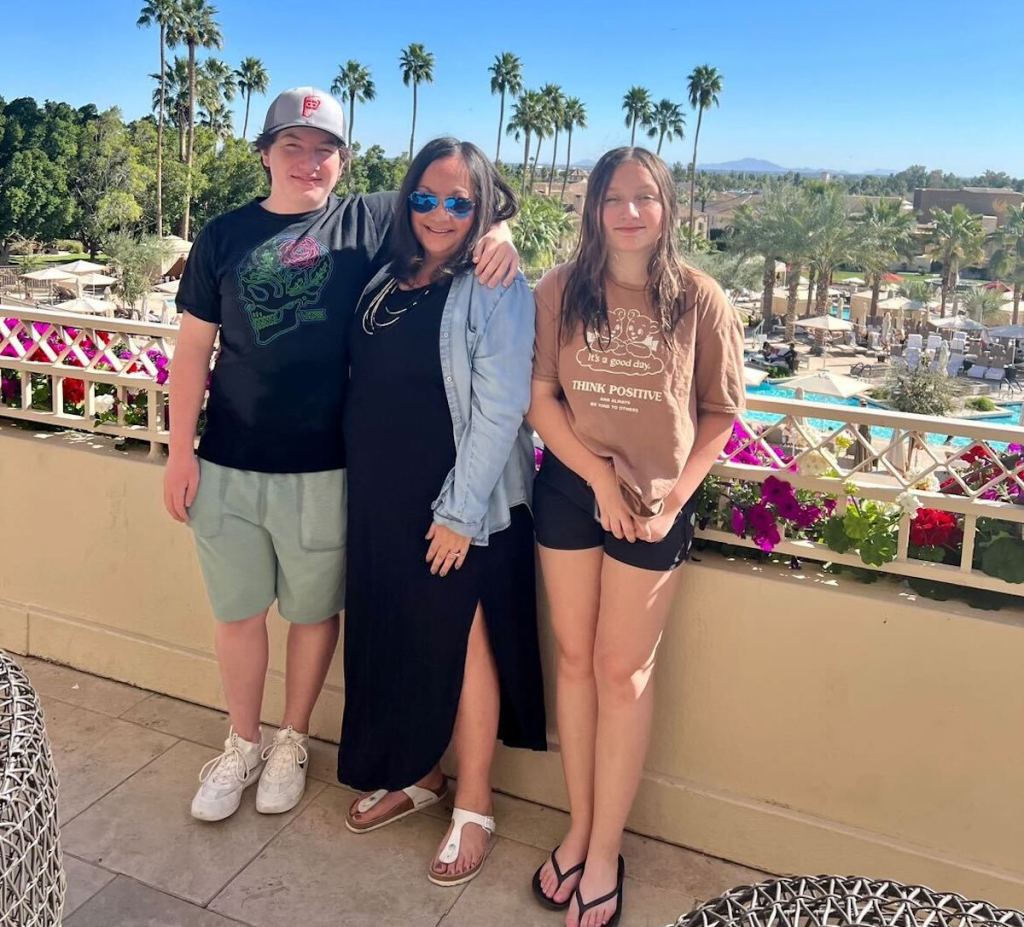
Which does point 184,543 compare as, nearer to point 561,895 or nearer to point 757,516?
point 561,895

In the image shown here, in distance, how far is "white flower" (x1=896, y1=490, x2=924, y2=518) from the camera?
217 centimetres

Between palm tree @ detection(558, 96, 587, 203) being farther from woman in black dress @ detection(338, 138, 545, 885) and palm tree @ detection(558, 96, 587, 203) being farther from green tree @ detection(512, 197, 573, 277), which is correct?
woman in black dress @ detection(338, 138, 545, 885)

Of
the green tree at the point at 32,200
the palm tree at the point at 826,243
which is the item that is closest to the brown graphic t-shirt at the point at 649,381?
the green tree at the point at 32,200

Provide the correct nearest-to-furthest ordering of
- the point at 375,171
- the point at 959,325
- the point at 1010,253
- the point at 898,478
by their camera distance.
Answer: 1. the point at 898,478
2. the point at 959,325
3. the point at 1010,253
4. the point at 375,171

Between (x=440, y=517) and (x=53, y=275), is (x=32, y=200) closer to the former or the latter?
(x=53, y=275)

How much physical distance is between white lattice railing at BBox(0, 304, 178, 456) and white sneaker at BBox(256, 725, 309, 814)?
1038 millimetres

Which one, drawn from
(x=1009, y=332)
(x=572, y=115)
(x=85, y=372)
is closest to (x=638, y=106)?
(x=572, y=115)

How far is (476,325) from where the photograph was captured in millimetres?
2051

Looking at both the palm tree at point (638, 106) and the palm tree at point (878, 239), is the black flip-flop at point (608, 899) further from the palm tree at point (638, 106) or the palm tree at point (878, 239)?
the palm tree at point (638, 106)

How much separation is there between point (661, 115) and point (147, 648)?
78276 mm

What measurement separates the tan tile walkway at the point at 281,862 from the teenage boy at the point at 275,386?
4.9 inches

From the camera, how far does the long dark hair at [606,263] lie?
6.41ft

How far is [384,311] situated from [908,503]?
1261 mm

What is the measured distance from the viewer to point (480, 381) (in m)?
2.05
